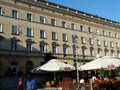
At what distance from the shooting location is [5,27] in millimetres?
43156

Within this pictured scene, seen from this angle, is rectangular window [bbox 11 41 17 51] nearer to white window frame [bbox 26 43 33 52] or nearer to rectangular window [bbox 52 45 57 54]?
white window frame [bbox 26 43 33 52]

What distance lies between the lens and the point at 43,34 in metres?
50.1

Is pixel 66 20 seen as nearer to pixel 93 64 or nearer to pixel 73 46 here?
pixel 73 46

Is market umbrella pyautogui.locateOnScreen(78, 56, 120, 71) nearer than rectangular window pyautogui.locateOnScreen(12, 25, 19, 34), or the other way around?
market umbrella pyautogui.locateOnScreen(78, 56, 120, 71)

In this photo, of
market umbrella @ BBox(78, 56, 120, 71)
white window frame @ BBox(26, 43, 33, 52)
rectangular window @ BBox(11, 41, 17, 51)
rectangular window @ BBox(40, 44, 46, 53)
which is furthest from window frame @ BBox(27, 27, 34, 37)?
market umbrella @ BBox(78, 56, 120, 71)

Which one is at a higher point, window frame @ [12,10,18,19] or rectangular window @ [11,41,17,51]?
window frame @ [12,10,18,19]

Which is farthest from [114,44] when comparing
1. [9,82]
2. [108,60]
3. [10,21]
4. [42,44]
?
[108,60]

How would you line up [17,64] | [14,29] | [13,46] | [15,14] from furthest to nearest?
[15,14] → [14,29] → [13,46] → [17,64]

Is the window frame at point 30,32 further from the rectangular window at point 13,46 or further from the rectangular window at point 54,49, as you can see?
the rectangular window at point 54,49

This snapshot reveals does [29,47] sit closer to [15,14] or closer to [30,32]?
[30,32]

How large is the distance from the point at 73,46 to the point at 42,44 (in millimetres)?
9494

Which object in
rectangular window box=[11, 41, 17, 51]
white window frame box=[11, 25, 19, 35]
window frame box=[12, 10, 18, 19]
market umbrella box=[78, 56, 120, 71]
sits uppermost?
window frame box=[12, 10, 18, 19]

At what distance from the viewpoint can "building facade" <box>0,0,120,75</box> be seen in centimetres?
4350

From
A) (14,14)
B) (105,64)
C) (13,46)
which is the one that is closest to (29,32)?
(14,14)
